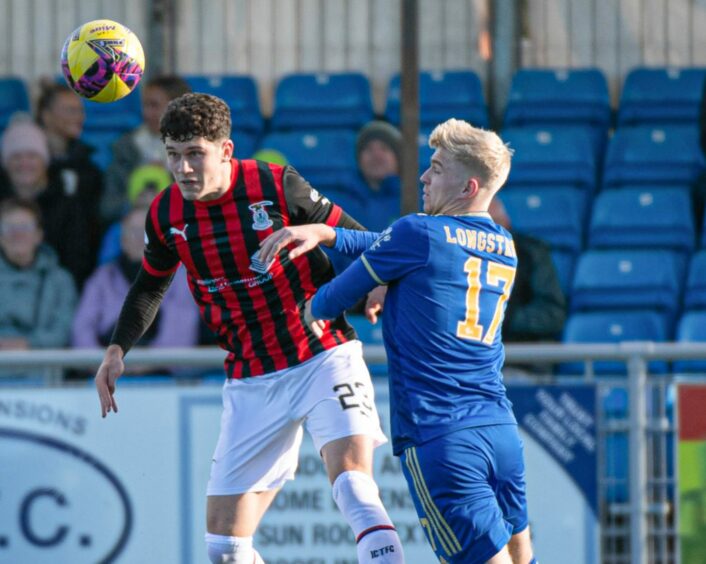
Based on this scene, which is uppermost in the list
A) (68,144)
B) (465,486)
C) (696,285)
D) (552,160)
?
(68,144)

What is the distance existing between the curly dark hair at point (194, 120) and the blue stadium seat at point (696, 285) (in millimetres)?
5260

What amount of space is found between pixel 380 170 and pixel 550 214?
143cm

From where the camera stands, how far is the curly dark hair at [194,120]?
5734mm

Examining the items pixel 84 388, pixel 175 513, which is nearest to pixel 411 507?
pixel 175 513

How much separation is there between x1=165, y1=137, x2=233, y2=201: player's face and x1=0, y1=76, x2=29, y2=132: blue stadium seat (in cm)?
705

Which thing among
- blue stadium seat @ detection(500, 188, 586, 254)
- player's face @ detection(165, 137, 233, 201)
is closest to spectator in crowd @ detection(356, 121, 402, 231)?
blue stadium seat @ detection(500, 188, 586, 254)

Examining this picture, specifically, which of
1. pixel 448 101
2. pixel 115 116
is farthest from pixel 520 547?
pixel 115 116

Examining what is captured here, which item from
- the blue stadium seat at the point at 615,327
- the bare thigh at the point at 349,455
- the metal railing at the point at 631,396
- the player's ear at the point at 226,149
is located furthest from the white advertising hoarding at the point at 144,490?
the blue stadium seat at the point at 615,327

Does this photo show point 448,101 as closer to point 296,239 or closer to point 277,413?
point 277,413

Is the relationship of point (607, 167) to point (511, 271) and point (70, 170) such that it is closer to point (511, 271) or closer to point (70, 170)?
point (70, 170)

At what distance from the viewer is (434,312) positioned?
16.6 feet

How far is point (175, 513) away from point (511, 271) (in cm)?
315

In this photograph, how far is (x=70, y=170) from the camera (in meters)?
10.5

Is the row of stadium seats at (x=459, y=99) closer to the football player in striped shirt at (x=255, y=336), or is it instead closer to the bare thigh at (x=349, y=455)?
the football player in striped shirt at (x=255, y=336)
